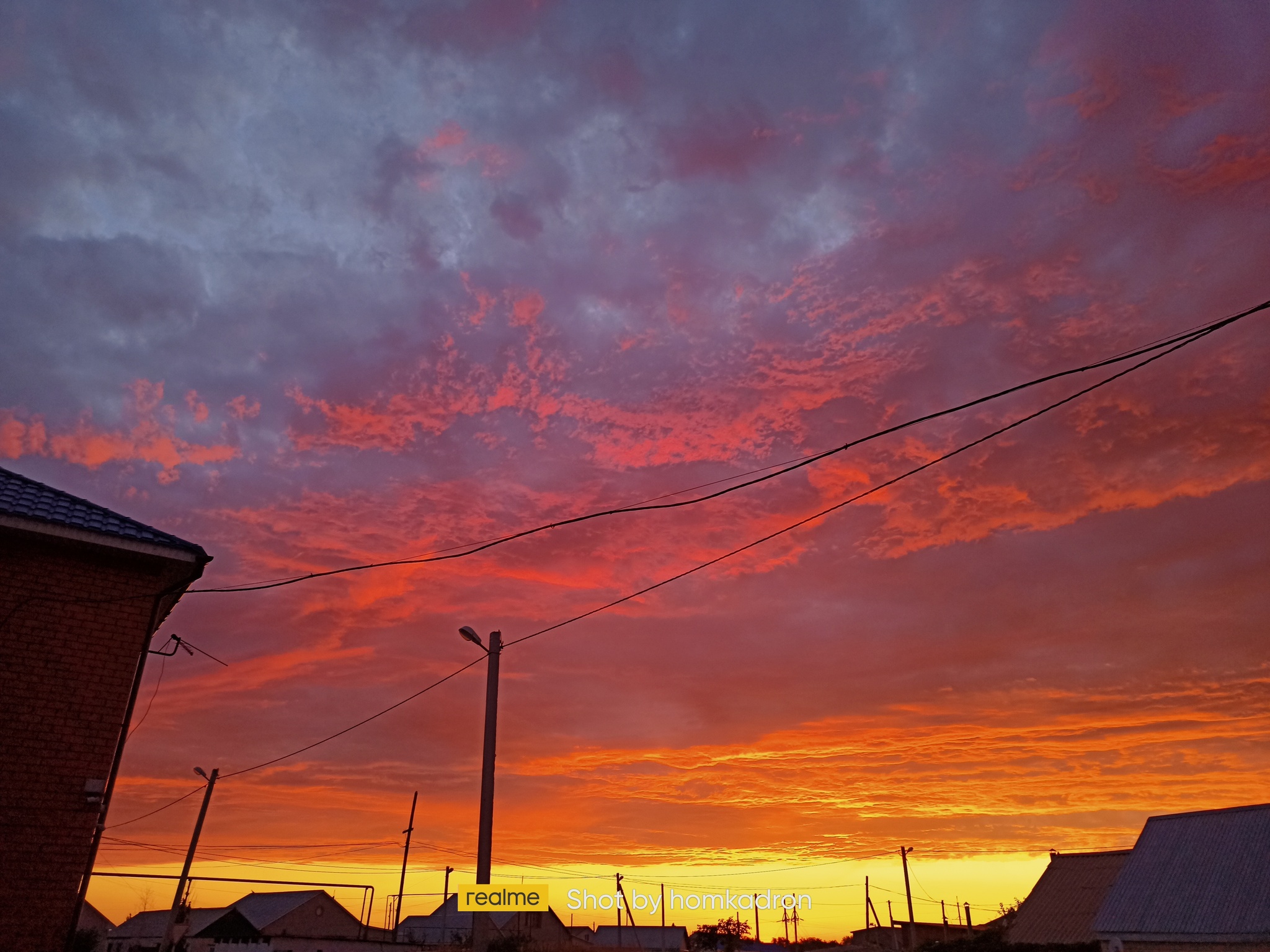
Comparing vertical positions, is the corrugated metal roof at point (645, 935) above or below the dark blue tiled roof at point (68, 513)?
below

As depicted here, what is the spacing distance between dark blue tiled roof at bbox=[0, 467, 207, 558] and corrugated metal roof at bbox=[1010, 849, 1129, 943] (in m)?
48.4

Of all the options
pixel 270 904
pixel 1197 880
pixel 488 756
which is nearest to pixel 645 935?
pixel 270 904

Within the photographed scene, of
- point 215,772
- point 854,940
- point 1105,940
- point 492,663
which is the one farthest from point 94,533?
point 854,940

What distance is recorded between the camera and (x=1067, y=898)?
4900cm

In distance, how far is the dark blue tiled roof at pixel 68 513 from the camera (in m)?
13.3

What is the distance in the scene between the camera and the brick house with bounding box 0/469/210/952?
1189 centimetres

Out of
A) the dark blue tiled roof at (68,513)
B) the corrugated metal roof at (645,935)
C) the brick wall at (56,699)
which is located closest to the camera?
the brick wall at (56,699)

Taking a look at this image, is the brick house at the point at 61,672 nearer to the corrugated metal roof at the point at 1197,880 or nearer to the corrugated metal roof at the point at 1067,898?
the corrugated metal roof at the point at 1197,880

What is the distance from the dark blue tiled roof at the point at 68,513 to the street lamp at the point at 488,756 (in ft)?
17.5

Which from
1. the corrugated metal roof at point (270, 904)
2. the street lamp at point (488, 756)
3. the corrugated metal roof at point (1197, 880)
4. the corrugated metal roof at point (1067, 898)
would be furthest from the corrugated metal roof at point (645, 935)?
the street lamp at point (488, 756)

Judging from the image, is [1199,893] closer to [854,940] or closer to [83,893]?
[83,893]

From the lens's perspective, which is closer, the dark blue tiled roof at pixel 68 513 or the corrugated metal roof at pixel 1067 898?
the dark blue tiled roof at pixel 68 513

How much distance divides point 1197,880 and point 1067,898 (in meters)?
15.4

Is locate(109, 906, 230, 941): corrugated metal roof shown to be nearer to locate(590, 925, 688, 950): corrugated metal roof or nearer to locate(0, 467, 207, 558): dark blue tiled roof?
locate(590, 925, 688, 950): corrugated metal roof
